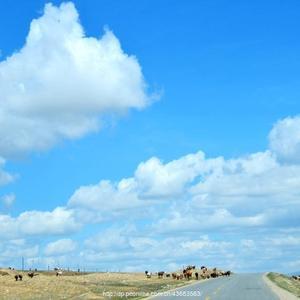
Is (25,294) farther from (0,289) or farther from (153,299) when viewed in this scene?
(153,299)

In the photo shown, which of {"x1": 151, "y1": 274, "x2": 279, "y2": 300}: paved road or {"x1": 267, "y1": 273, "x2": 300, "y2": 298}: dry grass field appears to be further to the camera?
{"x1": 267, "y1": 273, "x2": 300, "y2": 298}: dry grass field

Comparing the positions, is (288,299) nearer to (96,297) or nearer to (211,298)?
(211,298)

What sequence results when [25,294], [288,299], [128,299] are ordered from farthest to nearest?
[25,294] → [128,299] → [288,299]

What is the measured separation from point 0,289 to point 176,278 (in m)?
58.0

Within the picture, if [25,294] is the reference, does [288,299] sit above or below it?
below

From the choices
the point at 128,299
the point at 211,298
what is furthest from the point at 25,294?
the point at 211,298

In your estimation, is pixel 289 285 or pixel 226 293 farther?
pixel 289 285

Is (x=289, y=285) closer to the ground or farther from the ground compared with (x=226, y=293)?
farther from the ground

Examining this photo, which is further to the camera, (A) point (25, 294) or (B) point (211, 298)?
(A) point (25, 294)

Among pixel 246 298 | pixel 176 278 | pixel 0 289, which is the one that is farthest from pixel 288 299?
pixel 176 278

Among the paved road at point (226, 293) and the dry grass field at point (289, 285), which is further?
the dry grass field at point (289, 285)

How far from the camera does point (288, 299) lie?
4462 cm

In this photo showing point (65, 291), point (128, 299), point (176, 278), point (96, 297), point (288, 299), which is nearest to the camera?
point (288, 299)

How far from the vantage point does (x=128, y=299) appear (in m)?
47.8
